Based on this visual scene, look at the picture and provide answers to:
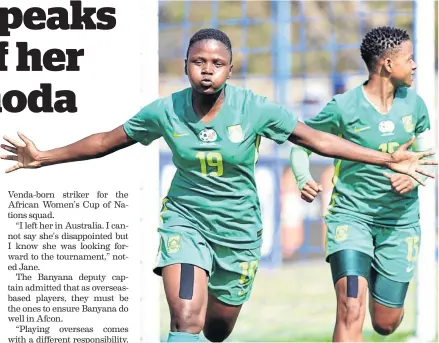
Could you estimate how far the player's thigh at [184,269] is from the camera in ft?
24.0

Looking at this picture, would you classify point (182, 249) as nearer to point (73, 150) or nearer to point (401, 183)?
point (73, 150)

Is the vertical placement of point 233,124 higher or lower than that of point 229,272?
higher

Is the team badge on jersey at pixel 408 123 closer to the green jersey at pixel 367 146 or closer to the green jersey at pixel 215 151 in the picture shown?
the green jersey at pixel 367 146

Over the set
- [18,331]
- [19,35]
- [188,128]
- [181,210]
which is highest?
[19,35]

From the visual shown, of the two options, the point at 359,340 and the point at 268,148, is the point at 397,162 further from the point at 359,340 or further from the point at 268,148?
the point at 268,148

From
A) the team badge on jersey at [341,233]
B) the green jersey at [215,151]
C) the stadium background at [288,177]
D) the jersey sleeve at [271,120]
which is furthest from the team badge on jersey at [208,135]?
the stadium background at [288,177]

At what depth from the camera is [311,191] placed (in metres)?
7.71

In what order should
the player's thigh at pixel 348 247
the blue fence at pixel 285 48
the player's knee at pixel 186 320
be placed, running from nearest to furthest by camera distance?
the player's knee at pixel 186 320
the player's thigh at pixel 348 247
the blue fence at pixel 285 48

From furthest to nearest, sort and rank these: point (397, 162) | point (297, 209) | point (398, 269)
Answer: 1. point (297, 209)
2. point (398, 269)
3. point (397, 162)

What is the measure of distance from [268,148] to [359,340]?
893cm

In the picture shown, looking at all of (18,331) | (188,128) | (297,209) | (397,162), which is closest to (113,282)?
(18,331)

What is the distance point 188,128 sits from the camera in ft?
24.9

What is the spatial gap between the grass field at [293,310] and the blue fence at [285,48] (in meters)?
0.38

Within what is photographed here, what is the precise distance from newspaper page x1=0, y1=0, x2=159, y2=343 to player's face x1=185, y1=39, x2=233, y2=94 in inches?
55.7
